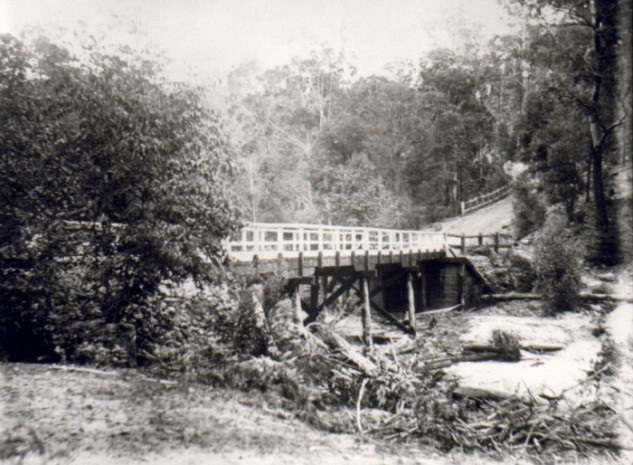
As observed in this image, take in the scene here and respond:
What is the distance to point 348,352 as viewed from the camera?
24.8 feet

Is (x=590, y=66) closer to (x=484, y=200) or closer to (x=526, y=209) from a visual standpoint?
(x=526, y=209)

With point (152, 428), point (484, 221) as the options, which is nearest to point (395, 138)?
point (484, 221)

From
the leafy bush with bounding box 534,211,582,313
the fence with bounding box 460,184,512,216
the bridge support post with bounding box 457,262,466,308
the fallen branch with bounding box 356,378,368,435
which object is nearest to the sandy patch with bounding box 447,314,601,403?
the leafy bush with bounding box 534,211,582,313

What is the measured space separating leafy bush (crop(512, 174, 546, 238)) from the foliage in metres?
21.4

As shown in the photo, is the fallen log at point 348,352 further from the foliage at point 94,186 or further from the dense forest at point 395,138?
the dense forest at point 395,138

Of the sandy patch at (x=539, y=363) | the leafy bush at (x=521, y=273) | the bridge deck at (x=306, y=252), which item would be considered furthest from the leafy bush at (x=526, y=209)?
the sandy patch at (x=539, y=363)

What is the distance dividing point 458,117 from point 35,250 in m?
31.3

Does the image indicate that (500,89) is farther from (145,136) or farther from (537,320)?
(145,136)

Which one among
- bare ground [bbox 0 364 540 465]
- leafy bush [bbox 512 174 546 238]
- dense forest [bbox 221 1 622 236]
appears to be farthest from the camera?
dense forest [bbox 221 1 622 236]

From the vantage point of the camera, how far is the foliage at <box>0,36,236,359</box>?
6262 mm

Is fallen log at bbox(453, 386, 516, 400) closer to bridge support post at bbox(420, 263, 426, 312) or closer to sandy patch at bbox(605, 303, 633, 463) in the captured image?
sandy patch at bbox(605, 303, 633, 463)

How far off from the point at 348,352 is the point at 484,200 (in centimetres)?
3092

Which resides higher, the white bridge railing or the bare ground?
the white bridge railing

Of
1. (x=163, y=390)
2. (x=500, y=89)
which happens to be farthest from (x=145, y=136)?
(x=500, y=89)
